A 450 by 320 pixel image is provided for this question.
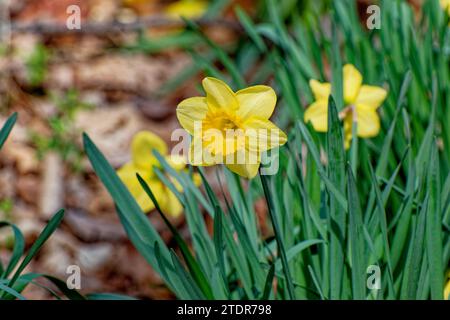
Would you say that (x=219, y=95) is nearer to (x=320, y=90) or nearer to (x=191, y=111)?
(x=191, y=111)

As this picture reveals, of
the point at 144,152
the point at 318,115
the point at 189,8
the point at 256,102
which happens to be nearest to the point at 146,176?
the point at 144,152

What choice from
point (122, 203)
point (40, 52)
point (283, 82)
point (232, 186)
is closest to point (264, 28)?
point (283, 82)

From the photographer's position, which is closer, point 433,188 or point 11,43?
point 433,188

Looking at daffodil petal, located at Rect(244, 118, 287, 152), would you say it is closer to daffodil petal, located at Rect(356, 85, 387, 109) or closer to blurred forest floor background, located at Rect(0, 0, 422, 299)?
daffodil petal, located at Rect(356, 85, 387, 109)

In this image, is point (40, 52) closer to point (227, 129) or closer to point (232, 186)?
point (232, 186)

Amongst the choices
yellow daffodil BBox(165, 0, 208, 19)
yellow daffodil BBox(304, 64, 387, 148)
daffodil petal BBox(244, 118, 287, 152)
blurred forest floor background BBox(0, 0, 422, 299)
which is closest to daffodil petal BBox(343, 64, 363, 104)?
yellow daffodil BBox(304, 64, 387, 148)
